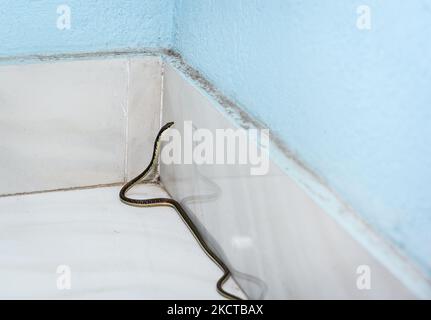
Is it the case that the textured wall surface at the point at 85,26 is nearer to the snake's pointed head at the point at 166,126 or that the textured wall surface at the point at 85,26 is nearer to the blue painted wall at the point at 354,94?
the snake's pointed head at the point at 166,126

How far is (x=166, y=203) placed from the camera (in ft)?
4.25

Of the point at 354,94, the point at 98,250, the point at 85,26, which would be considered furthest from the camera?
the point at 85,26

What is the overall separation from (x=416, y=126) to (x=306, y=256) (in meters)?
0.26

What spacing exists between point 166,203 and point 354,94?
0.64 metres

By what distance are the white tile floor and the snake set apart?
0.04 ft

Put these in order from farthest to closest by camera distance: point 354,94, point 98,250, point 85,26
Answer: point 85,26
point 98,250
point 354,94

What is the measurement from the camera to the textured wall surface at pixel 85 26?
3.99ft

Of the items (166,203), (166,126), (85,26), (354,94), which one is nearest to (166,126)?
(166,126)

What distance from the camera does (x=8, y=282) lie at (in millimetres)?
1013

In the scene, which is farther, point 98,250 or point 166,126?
point 166,126

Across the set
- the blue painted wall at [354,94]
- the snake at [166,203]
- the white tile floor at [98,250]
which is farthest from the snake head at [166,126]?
the blue painted wall at [354,94]

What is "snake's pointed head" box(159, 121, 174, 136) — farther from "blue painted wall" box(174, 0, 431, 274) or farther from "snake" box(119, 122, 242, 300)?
"blue painted wall" box(174, 0, 431, 274)

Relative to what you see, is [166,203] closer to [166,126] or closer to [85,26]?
[166,126]

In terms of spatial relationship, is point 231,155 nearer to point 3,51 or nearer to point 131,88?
point 131,88
